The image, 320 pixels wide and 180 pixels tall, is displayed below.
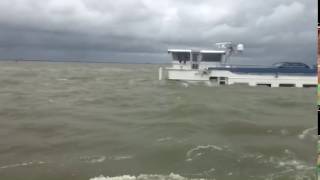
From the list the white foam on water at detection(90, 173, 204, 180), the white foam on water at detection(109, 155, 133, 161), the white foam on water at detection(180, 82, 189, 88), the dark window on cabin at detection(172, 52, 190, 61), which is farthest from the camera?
the dark window on cabin at detection(172, 52, 190, 61)

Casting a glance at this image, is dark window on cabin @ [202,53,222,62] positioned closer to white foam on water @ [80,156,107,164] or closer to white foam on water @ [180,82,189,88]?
white foam on water @ [180,82,189,88]

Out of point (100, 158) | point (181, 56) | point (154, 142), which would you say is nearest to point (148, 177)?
point (100, 158)

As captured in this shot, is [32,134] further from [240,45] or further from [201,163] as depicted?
[240,45]

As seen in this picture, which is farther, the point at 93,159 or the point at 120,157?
the point at 120,157

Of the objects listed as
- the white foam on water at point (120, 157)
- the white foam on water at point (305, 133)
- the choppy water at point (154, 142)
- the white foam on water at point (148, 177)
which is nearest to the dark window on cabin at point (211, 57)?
the choppy water at point (154, 142)

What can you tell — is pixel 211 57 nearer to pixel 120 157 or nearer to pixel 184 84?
pixel 184 84

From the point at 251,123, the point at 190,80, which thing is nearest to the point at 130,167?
the point at 251,123

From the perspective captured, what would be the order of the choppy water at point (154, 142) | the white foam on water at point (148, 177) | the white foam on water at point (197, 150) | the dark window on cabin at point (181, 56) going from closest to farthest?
the white foam on water at point (148, 177)
the choppy water at point (154, 142)
the white foam on water at point (197, 150)
the dark window on cabin at point (181, 56)

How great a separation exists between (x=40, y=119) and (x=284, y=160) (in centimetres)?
1537

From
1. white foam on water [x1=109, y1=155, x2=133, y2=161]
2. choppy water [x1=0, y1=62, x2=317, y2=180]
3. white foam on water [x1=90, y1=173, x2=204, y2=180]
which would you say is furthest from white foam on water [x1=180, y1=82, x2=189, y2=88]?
white foam on water [x1=90, y1=173, x2=204, y2=180]

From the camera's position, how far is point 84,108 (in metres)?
31.9

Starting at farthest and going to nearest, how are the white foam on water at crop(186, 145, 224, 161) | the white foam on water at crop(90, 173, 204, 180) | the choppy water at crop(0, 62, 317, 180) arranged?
the white foam on water at crop(186, 145, 224, 161)
the choppy water at crop(0, 62, 317, 180)
the white foam on water at crop(90, 173, 204, 180)

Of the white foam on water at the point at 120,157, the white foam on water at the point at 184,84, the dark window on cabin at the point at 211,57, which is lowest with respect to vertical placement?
the white foam on water at the point at 120,157

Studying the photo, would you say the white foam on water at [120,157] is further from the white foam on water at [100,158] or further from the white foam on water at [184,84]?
the white foam on water at [184,84]
